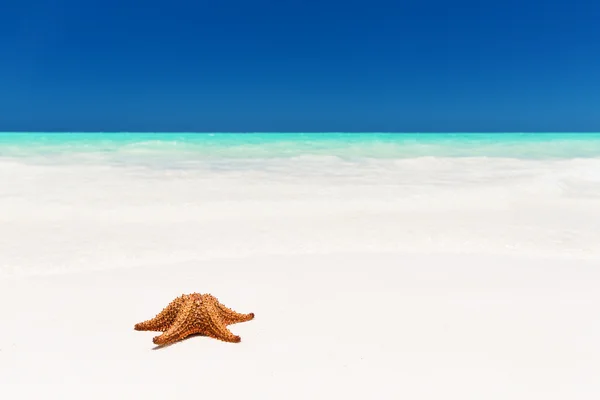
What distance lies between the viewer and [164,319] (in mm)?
3514

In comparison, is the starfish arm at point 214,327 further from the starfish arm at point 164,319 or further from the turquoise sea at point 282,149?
the turquoise sea at point 282,149

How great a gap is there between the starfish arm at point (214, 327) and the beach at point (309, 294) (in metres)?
0.06

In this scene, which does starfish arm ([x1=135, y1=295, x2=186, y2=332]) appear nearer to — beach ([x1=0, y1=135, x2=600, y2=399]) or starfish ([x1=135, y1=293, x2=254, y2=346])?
starfish ([x1=135, y1=293, x2=254, y2=346])

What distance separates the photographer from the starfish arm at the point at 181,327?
3.26 metres

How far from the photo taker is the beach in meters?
2.96

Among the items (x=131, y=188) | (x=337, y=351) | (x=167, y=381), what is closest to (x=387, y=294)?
(x=337, y=351)

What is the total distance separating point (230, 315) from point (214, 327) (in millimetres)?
271

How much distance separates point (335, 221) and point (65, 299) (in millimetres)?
4673

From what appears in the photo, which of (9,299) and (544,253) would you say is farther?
(544,253)

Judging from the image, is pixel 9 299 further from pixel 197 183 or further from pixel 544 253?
pixel 197 183

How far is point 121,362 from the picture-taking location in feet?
10.3

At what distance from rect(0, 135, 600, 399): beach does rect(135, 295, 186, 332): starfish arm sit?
108 millimetres

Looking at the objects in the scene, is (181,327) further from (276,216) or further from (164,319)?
(276,216)

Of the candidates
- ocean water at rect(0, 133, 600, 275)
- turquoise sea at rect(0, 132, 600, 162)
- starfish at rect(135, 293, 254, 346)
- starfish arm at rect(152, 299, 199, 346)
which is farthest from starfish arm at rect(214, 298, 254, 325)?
turquoise sea at rect(0, 132, 600, 162)
